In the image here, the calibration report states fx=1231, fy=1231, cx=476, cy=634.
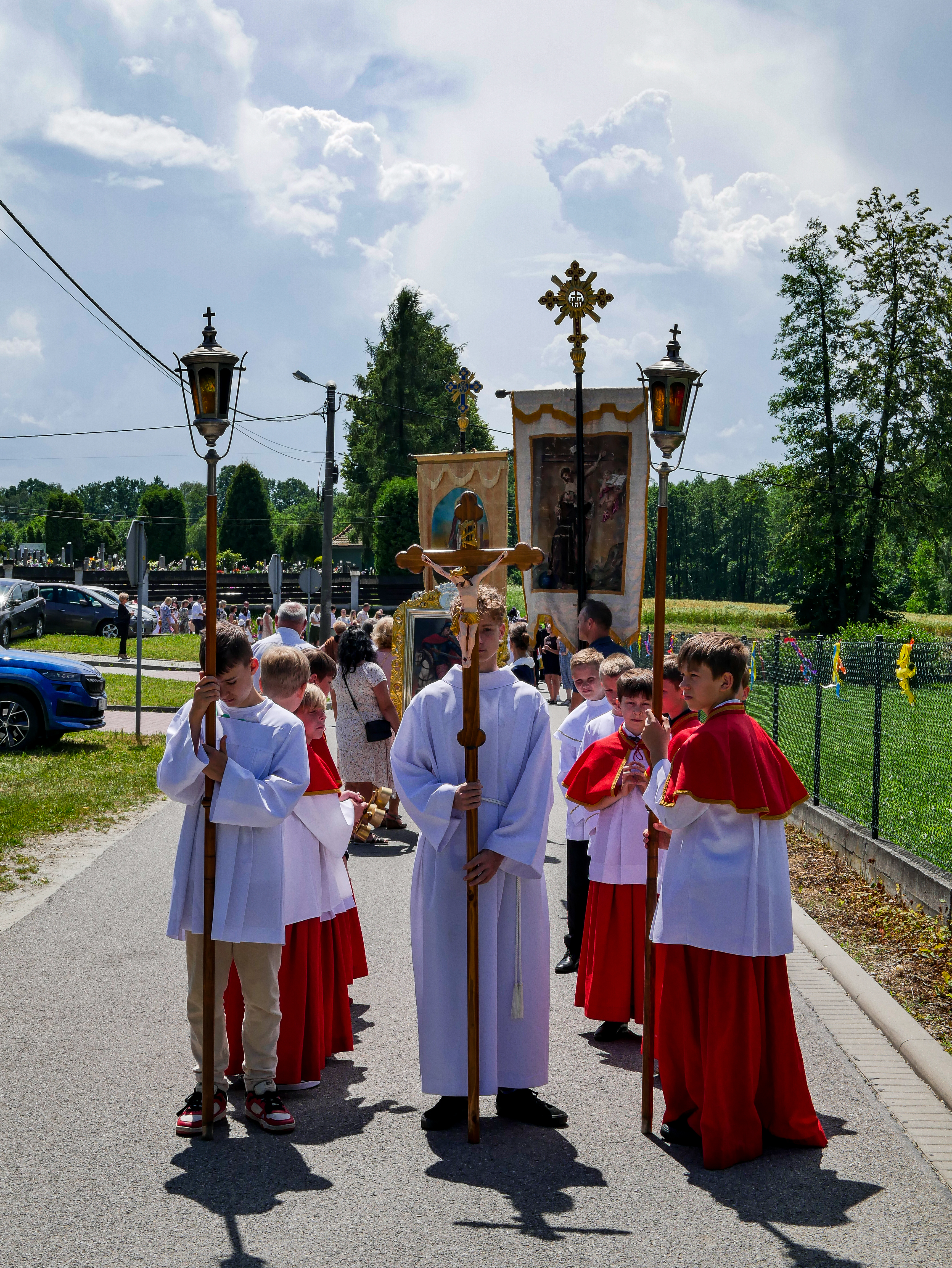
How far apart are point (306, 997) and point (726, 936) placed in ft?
5.81

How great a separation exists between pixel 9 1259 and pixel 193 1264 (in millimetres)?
515

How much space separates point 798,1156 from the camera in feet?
14.2

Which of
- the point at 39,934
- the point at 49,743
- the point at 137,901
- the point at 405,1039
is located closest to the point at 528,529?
the point at 137,901

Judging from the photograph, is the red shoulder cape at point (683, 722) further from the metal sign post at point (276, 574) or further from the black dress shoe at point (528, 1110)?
the metal sign post at point (276, 574)

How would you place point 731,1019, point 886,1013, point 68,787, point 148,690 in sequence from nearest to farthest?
point 731,1019 < point 886,1013 < point 68,787 < point 148,690

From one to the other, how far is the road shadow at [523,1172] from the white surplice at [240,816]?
1.00 m

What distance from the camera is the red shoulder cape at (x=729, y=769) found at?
4305mm

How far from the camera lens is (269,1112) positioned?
14.8 ft

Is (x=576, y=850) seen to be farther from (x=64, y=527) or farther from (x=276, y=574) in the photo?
(x=64, y=527)

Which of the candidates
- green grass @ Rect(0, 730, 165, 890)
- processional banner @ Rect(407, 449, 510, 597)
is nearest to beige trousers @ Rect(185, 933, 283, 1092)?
green grass @ Rect(0, 730, 165, 890)

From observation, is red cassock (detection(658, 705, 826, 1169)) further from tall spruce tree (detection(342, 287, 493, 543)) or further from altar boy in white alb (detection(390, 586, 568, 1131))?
tall spruce tree (detection(342, 287, 493, 543))

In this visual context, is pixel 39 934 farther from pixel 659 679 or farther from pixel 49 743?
pixel 49 743

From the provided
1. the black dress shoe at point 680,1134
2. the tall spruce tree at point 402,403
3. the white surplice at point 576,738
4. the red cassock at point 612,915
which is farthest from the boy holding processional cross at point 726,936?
the tall spruce tree at point 402,403

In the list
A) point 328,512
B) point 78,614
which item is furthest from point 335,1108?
point 78,614
